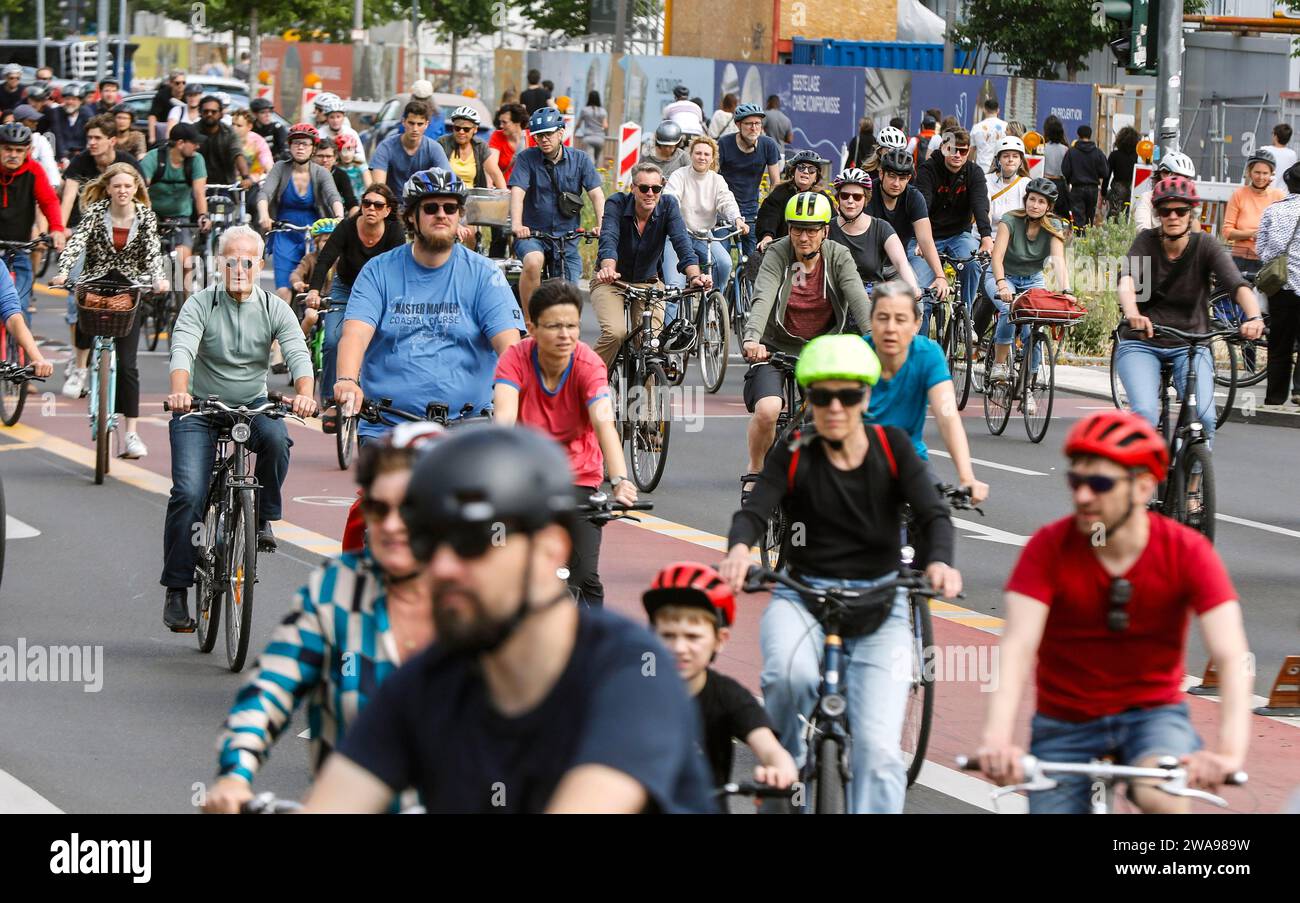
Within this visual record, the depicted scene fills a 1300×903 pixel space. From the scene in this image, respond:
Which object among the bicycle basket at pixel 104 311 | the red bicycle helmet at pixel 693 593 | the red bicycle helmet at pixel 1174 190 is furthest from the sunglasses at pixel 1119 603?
Answer: the bicycle basket at pixel 104 311

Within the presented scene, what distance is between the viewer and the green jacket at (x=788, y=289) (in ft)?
37.0

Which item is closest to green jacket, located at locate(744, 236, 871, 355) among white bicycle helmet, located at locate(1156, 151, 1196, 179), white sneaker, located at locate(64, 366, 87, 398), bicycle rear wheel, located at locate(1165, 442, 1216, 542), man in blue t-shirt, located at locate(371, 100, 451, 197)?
bicycle rear wheel, located at locate(1165, 442, 1216, 542)

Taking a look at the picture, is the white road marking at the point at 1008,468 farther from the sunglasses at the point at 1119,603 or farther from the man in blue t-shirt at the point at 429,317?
the sunglasses at the point at 1119,603

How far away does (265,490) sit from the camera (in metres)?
9.68

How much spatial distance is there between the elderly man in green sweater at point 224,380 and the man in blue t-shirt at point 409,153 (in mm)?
8218

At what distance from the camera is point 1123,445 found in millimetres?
5016

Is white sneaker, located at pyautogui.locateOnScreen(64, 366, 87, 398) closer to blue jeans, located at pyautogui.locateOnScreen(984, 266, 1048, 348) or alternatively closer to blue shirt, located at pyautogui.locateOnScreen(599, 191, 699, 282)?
blue shirt, located at pyautogui.locateOnScreen(599, 191, 699, 282)

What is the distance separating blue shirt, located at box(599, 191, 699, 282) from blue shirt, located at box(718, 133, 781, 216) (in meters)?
6.71

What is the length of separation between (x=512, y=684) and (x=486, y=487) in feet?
1.12

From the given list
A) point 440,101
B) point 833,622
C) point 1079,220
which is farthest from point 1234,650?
point 440,101

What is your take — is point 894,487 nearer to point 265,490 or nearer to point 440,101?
point 265,490

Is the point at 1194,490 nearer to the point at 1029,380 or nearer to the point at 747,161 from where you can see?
the point at 1029,380

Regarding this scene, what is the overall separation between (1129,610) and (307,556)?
23.6ft
